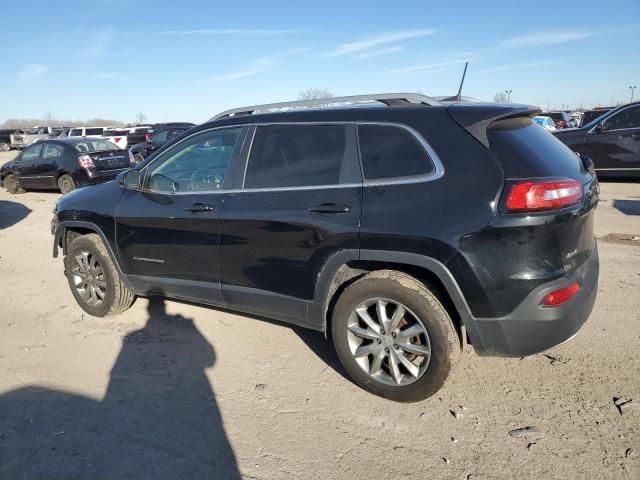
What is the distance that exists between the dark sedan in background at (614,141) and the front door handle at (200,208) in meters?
9.86

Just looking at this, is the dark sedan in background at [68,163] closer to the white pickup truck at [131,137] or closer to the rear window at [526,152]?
the white pickup truck at [131,137]

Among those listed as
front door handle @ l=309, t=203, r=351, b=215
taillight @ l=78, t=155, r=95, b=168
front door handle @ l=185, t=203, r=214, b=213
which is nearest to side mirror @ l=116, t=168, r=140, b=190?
front door handle @ l=185, t=203, r=214, b=213

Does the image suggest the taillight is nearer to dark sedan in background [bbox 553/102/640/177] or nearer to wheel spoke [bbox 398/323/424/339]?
wheel spoke [bbox 398/323/424/339]

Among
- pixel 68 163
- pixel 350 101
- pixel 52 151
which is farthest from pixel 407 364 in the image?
pixel 52 151

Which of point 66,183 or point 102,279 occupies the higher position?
point 66,183

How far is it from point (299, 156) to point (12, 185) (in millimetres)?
13301

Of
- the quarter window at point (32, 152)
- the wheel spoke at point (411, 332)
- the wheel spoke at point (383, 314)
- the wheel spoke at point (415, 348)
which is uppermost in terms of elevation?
the quarter window at point (32, 152)

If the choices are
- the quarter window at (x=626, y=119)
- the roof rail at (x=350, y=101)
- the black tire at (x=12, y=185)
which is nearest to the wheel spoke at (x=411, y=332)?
the roof rail at (x=350, y=101)

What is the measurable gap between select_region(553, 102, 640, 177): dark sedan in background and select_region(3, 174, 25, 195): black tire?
14.3m

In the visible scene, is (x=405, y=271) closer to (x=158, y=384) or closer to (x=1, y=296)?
(x=158, y=384)

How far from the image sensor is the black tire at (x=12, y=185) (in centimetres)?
1338

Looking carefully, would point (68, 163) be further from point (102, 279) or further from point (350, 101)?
point (350, 101)

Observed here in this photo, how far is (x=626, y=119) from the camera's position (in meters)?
10.4

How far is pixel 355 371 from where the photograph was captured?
10.5ft
